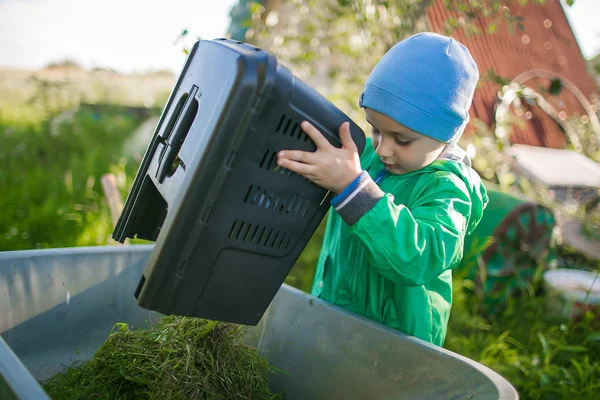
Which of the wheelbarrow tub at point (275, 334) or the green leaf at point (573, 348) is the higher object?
the wheelbarrow tub at point (275, 334)

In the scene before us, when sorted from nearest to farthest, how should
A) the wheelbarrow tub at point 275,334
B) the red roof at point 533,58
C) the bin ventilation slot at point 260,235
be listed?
1. the bin ventilation slot at point 260,235
2. the wheelbarrow tub at point 275,334
3. the red roof at point 533,58

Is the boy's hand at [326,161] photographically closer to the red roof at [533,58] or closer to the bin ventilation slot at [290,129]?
the bin ventilation slot at [290,129]

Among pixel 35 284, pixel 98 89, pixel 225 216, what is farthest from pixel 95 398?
pixel 98 89

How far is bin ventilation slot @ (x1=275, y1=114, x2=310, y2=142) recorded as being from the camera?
1149mm

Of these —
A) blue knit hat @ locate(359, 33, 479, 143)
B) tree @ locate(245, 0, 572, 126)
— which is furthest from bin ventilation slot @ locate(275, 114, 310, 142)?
tree @ locate(245, 0, 572, 126)

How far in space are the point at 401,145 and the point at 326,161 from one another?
14.6 inches

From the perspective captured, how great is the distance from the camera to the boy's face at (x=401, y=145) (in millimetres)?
1466

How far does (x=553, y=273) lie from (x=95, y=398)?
3.31m

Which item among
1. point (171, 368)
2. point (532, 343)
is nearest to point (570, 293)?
point (532, 343)

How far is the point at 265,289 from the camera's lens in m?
1.35

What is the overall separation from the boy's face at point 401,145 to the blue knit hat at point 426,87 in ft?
0.09

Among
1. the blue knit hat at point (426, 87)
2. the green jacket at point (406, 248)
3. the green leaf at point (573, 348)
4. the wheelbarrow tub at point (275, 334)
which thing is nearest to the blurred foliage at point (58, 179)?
the wheelbarrow tub at point (275, 334)

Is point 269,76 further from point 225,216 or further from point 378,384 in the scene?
point 378,384

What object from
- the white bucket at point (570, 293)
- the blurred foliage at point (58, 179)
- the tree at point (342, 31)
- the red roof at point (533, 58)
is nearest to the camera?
the white bucket at point (570, 293)
